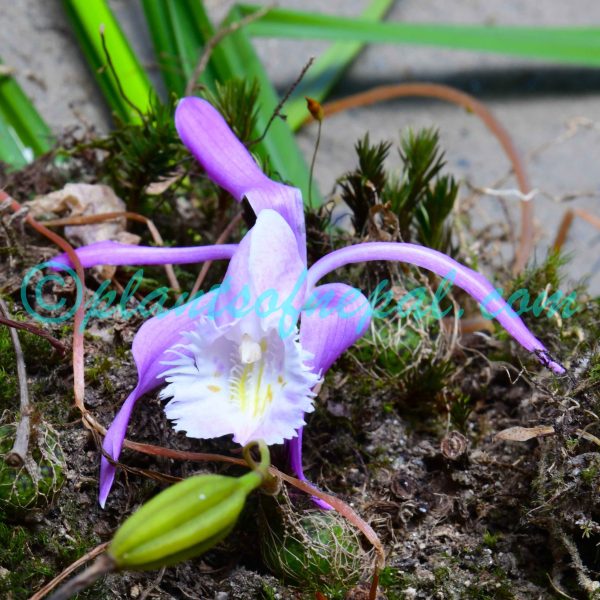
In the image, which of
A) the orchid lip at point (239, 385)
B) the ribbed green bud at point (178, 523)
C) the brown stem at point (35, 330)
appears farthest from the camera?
the brown stem at point (35, 330)

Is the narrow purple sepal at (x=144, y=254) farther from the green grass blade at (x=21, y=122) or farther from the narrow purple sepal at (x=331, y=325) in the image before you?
the green grass blade at (x=21, y=122)

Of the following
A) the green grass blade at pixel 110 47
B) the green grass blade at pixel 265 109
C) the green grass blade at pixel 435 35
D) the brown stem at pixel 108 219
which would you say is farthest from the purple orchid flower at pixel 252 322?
the green grass blade at pixel 435 35

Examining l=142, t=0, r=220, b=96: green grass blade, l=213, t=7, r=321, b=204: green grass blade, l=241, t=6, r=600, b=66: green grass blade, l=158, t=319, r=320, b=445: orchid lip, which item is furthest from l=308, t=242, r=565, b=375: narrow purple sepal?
l=241, t=6, r=600, b=66: green grass blade

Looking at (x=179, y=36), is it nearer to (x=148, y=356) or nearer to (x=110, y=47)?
(x=110, y=47)

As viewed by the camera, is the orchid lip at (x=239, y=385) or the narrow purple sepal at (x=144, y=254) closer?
the orchid lip at (x=239, y=385)

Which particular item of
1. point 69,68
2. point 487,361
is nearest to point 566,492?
point 487,361

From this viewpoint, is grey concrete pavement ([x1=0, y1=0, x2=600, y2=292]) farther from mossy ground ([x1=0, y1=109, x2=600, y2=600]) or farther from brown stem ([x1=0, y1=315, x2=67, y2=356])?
brown stem ([x1=0, y1=315, x2=67, y2=356])
